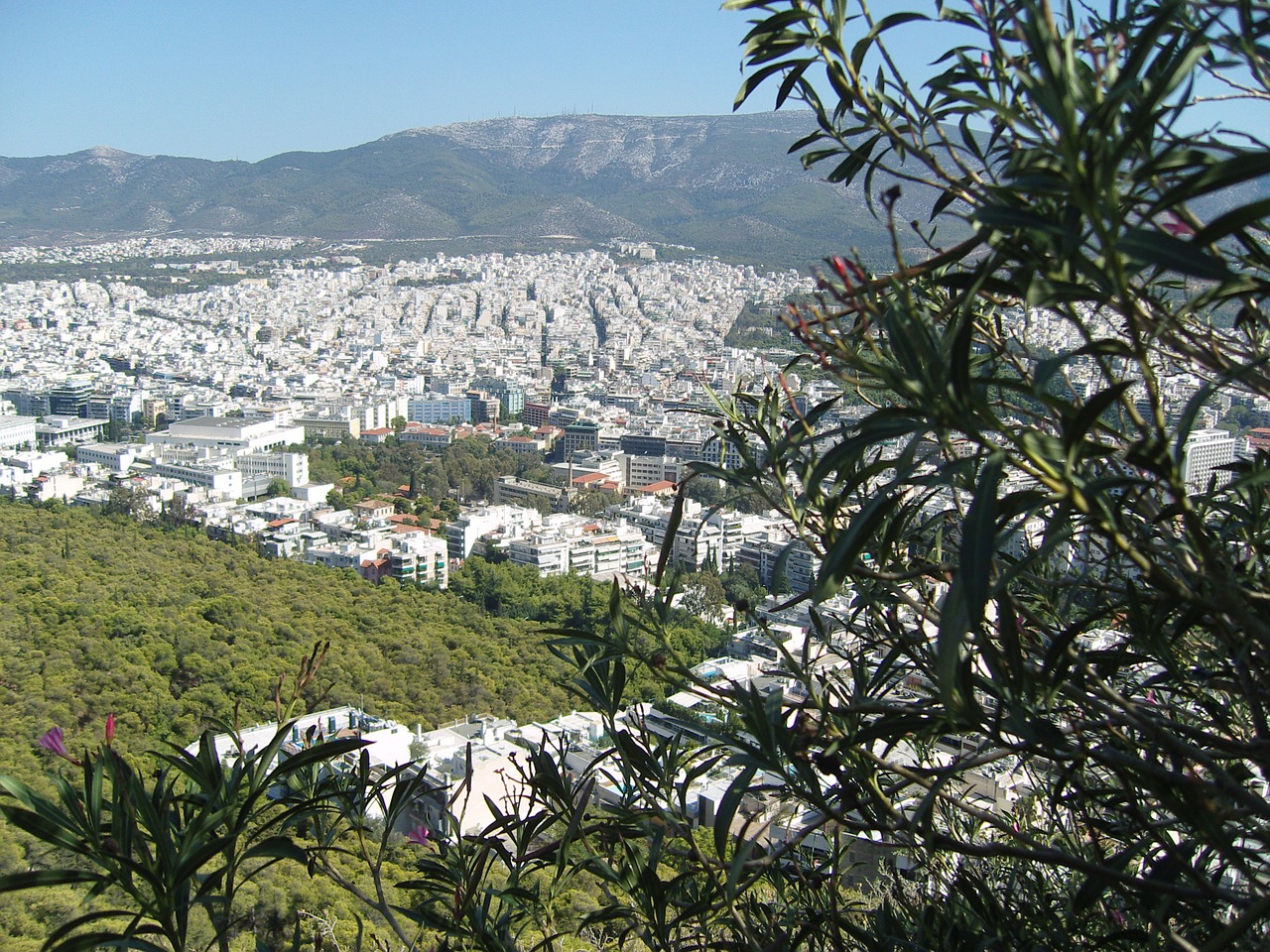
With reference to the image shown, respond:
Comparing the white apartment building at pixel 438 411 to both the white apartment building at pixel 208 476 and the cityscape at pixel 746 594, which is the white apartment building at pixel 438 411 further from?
the white apartment building at pixel 208 476

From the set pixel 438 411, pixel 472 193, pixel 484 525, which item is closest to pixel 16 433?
pixel 438 411

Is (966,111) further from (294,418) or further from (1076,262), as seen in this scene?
(294,418)

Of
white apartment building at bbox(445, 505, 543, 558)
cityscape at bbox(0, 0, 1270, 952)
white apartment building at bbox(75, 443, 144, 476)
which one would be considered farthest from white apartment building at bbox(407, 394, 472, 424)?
white apartment building at bbox(445, 505, 543, 558)

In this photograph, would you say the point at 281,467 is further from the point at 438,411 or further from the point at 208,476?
the point at 438,411

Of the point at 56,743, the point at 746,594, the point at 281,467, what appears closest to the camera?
the point at 56,743

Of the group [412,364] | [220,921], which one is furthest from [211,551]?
[412,364]

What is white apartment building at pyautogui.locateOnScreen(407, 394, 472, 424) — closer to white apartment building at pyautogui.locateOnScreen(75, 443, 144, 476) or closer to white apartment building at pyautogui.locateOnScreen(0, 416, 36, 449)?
white apartment building at pyautogui.locateOnScreen(75, 443, 144, 476)
